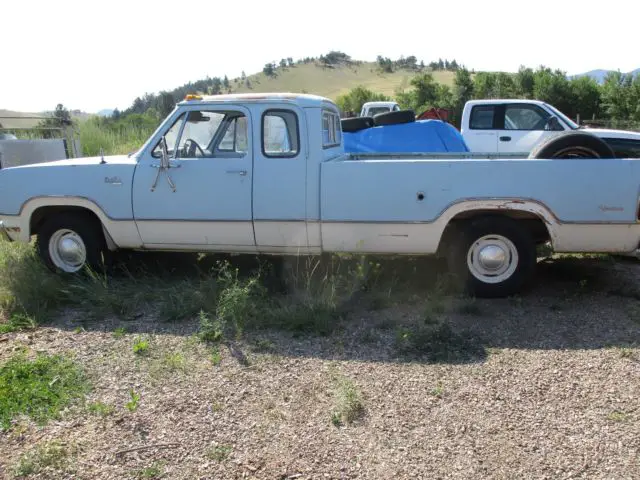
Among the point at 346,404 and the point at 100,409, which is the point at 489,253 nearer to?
the point at 346,404

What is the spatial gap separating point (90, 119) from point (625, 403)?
56.9 feet

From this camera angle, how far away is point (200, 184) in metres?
5.48

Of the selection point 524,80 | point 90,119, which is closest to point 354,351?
point 90,119

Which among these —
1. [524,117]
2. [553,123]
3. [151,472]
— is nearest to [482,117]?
[524,117]

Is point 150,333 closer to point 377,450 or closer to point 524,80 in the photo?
point 377,450

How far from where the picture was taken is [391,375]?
3.97 m

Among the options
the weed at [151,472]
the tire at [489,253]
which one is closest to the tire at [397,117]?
the tire at [489,253]

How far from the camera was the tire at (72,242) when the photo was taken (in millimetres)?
5844

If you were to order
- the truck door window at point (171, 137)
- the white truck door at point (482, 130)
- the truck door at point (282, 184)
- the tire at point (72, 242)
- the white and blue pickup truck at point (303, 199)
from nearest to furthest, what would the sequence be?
the white and blue pickup truck at point (303, 199), the truck door at point (282, 184), the truck door window at point (171, 137), the tire at point (72, 242), the white truck door at point (482, 130)

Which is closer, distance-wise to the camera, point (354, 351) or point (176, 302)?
point (354, 351)

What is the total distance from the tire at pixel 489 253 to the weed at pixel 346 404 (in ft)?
6.37

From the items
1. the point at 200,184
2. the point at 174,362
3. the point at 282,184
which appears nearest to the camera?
the point at 174,362

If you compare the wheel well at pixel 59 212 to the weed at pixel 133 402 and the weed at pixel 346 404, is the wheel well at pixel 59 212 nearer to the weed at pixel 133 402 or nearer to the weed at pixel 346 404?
the weed at pixel 133 402

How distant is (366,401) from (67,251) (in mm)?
3812
